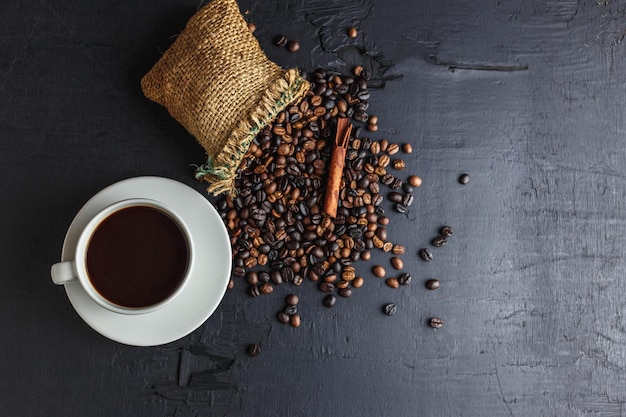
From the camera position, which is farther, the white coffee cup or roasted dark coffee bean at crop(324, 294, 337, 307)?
roasted dark coffee bean at crop(324, 294, 337, 307)

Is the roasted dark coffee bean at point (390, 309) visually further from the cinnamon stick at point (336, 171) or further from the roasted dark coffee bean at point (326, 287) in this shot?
the cinnamon stick at point (336, 171)

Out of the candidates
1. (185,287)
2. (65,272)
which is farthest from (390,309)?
(65,272)

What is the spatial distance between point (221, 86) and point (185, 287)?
410 mm

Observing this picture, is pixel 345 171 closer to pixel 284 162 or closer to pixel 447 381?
pixel 284 162

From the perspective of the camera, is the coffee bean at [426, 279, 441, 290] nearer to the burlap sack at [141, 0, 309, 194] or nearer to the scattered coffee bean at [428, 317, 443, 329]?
the scattered coffee bean at [428, 317, 443, 329]

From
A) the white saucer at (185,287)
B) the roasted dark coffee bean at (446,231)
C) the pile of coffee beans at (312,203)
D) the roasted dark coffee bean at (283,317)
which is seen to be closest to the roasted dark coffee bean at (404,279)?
the pile of coffee beans at (312,203)

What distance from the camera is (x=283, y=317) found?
1449 mm

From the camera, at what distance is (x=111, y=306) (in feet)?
3.92

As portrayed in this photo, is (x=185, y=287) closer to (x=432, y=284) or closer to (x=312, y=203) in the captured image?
(x=312, y=203)

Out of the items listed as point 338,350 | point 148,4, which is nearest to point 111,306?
point 338,350

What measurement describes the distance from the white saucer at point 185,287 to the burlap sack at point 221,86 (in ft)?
0.34

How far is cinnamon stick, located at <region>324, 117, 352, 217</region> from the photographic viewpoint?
144 centimetres

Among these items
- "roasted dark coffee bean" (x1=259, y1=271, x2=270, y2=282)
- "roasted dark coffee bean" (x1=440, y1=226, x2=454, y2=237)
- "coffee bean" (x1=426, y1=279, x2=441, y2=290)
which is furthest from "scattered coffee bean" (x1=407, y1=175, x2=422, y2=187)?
"roasted dark coffee bean" (x1=259, y1=271, x2=270, y2=282)

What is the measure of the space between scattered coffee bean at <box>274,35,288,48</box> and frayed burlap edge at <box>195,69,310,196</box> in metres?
0.13
